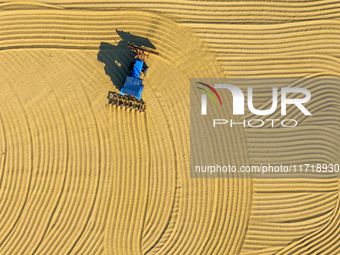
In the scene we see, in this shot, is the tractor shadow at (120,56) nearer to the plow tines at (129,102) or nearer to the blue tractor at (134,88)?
the blue tractor at (134,88)

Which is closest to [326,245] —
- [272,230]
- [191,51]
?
[272,230]

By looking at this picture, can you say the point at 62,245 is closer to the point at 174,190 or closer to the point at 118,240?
the point at 118,240

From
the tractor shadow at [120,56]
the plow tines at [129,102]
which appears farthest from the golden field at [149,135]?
the plow tines at [129,102]

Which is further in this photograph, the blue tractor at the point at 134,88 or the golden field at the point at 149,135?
the golden field at the point at 149,135

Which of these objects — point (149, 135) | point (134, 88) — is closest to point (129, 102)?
point (134, 88)

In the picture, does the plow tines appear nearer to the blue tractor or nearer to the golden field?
the blue tractor

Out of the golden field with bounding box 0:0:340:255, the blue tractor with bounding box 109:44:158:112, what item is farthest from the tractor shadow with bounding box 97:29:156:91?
the blue tractor with bounding box 109:44:158:112

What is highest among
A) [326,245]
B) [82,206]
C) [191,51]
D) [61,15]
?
[61,15]
